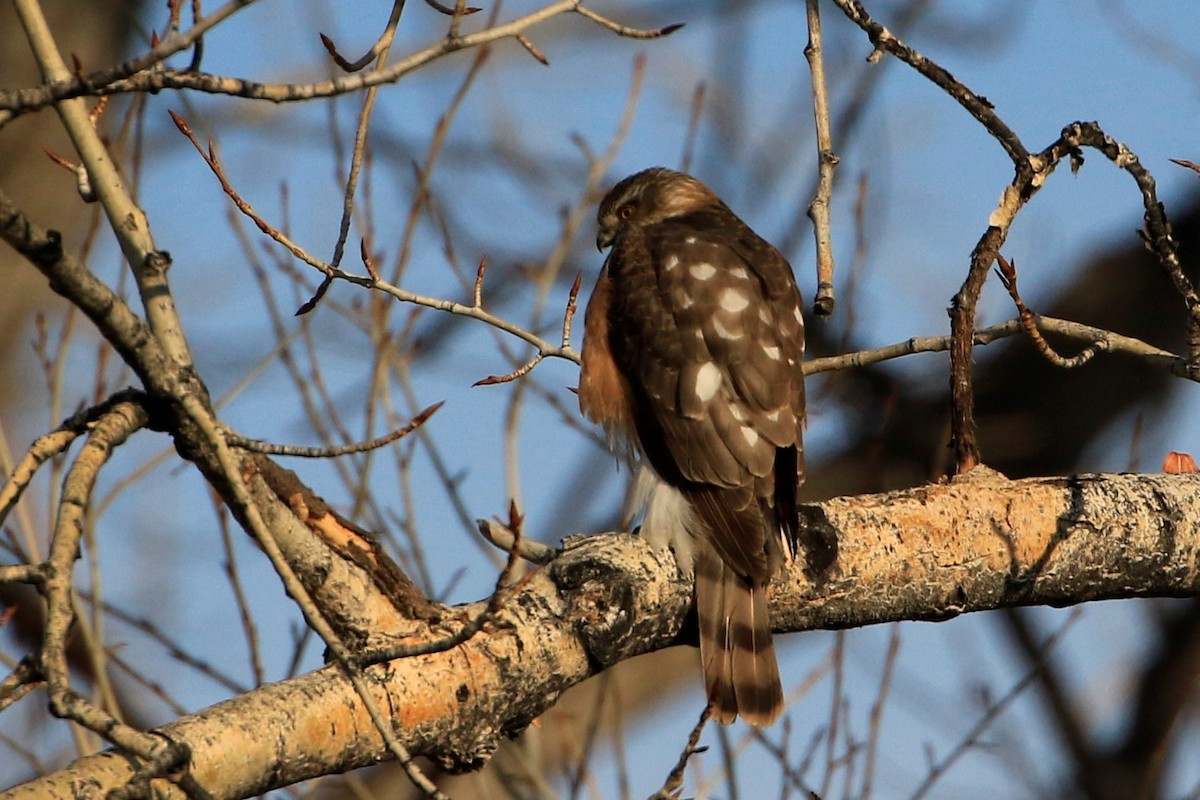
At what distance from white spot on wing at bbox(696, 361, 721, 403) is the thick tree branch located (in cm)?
52

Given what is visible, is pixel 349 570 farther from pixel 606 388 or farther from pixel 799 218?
pixel 799 218

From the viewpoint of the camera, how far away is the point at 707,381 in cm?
407

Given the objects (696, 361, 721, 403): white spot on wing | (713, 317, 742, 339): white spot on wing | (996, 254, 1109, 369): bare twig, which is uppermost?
(713, 317, 742, 339): white spot on wing

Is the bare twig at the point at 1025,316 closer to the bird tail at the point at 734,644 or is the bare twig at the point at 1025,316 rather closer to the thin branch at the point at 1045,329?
the thin branch at the point at 1045,329

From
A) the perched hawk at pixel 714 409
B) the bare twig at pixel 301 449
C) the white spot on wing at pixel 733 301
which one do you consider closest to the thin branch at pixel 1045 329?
the perched hawk at pixel 714 409

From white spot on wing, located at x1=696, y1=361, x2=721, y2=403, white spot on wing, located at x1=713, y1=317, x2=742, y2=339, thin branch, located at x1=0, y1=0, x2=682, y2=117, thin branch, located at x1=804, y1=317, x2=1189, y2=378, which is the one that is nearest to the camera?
thin branch, located at x1=0, y1=0, x2=682, y2=117

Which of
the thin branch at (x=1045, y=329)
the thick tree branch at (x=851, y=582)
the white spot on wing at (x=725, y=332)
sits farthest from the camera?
the white spot on wing at (x=725, y=332)

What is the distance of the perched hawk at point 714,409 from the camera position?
3645mm

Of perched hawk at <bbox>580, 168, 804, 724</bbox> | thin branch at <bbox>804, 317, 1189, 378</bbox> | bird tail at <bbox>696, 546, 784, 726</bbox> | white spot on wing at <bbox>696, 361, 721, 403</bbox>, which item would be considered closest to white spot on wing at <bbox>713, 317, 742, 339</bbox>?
perched hawk at <bbox>580, 168, 804, 724</bbox>

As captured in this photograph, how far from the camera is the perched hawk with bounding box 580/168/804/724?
12.0 ft

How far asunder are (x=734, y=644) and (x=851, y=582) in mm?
367

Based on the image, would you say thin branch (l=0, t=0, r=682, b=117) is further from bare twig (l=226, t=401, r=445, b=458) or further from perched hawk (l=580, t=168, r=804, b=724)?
perched hawk (l=580, t=168, r=804, b=724)

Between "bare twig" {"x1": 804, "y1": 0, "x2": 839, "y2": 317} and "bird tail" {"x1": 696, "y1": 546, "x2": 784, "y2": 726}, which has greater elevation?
"bare twig" {"x1": 804, "y1": 0, "x2": 839, "y2": 317}

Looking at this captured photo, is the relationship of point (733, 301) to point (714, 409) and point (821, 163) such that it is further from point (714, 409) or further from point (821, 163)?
point (821, 163)
